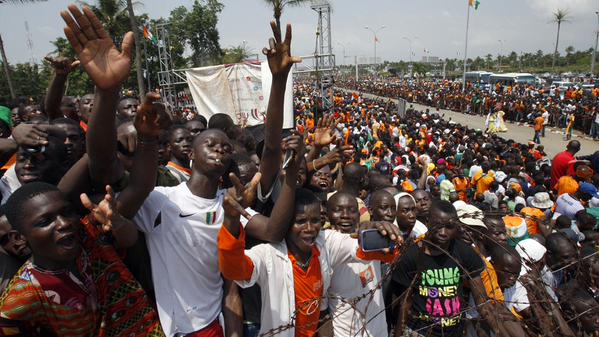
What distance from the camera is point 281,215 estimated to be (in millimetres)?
2018

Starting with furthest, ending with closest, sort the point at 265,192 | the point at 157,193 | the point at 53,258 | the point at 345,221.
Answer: the point at 345,221, the point at 265,192, the point at 157,193, the point at 53,258

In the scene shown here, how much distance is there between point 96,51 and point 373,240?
1.55m

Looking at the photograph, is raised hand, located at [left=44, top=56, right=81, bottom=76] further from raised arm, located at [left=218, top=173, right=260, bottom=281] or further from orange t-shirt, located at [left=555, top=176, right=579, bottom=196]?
orange t-shirt, located at [left=555, top=176, right=579, bottom=196]

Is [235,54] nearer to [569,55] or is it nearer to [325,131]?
[325,131]

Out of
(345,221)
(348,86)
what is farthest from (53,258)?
(348,86)

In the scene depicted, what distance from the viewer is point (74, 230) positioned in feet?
5.16

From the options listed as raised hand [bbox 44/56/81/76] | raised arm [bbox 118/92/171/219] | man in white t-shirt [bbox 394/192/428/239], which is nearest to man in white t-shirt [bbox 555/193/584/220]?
man in white t-shirt [bbox 394/192/428/239]

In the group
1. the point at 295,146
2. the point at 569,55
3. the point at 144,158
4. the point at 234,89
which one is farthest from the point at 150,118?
the point at 569,55

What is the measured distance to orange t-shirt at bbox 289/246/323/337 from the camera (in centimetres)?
212

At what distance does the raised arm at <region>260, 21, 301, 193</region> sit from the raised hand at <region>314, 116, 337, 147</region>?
17.8 inches

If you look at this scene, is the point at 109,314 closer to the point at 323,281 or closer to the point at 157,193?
the point at 157,193

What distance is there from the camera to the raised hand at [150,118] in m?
1.77

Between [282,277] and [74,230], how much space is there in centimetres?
104

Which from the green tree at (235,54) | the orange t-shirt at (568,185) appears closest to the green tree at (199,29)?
the green tree at (235,54)
